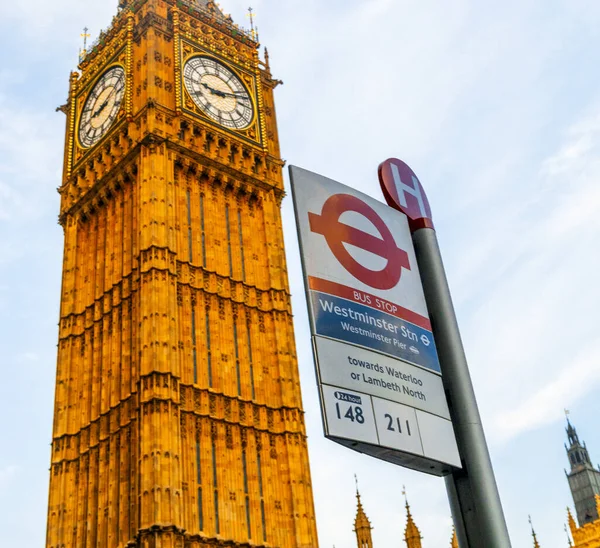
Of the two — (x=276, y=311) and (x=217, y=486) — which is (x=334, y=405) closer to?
(x=217, y=486)

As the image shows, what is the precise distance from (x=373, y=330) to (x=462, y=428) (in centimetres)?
155

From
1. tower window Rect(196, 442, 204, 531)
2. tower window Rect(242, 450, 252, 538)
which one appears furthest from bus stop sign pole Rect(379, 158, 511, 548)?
tower window Rect(242, 450, 252, 538)

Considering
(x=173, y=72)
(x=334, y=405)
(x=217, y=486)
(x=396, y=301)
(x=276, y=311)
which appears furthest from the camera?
(x=173, y=72)

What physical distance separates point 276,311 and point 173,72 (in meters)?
14.2

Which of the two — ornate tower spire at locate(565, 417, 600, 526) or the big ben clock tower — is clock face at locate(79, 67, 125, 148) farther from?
ornate tower spire at locate(565, 417, 600, 526)

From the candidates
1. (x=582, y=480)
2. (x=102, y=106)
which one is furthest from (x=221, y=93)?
(x=582, y=480)

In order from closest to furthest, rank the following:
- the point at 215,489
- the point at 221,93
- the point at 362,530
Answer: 1. the point at 215,489
2. the point at 362,530
3. the point at 221,93

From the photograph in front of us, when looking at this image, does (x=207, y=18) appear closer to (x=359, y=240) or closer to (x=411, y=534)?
(x=411, y=534)

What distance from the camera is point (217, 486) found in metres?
34.6

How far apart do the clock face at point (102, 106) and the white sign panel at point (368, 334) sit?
125 ft

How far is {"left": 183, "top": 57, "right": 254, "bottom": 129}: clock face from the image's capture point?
1785 inches

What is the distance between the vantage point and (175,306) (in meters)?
37.5

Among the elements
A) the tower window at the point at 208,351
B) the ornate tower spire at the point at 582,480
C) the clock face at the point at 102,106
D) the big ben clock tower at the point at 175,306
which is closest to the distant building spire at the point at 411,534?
the big ben clock tower at the point at 175,306

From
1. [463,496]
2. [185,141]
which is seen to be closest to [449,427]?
[463,496]
